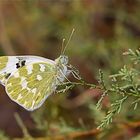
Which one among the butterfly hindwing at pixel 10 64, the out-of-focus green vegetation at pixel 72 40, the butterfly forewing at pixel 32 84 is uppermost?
the butterfly hindwing at pixel 10 64

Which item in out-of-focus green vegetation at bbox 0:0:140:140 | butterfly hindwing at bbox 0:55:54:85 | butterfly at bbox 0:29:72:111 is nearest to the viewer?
butterfly at bbox 0:29:72:111

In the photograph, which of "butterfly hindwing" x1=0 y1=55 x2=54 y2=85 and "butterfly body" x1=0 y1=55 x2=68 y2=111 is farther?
"butterfly hindwing" x1=0 y1=55 x2=54 y2=85

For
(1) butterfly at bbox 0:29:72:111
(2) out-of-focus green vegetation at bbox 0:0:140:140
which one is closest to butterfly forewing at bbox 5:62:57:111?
(1) butterfly at bbox 0:29:72:111

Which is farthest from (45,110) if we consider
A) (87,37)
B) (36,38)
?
(36,38)

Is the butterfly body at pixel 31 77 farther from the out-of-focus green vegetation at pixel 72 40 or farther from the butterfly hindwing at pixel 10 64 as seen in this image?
the out-of-focus green vegetation at pixel 72 40

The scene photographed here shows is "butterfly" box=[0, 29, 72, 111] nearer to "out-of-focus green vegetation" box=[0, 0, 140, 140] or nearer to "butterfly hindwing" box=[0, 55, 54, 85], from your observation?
"butterfly hindwing" box=[0, 55, 54, 85]

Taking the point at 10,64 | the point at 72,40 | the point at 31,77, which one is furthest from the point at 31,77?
the point at 72,40

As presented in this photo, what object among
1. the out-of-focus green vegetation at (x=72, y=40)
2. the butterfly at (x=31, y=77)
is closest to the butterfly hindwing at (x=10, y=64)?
the butterfly at (x=31, y=77)

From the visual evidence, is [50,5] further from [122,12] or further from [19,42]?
[122,12]
